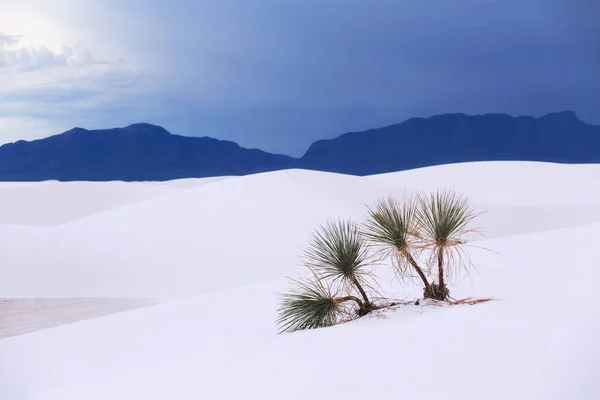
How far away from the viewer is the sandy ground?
41.3ft

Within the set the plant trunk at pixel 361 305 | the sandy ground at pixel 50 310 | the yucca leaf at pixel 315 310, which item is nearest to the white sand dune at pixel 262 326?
the yucca leaf at pixel 315 310

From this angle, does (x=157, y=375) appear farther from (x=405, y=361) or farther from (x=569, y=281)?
(x=569, y=281)

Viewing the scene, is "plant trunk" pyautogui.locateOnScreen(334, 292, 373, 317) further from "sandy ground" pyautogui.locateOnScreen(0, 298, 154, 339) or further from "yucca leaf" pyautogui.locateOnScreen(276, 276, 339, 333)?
"sandy ground" pyautogui.locateOnScreen(0, 298, 154, 339)

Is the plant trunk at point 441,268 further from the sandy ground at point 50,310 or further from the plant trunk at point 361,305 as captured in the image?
the sandy ground at point 50,310

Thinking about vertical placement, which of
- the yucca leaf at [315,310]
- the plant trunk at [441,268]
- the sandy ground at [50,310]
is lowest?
the sandy ground at [50,310]

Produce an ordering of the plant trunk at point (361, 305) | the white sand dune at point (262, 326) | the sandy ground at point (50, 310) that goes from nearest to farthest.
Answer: the white sand dune at point (262, 326)
the plant trunk at point (361, 305)
the sandy ground at point (50, 310)

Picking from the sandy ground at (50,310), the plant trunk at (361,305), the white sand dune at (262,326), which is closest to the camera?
the white sand dune at (262,326)

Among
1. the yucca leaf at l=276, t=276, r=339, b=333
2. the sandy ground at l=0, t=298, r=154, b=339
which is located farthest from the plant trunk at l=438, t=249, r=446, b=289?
the sandy ground at l=0, t=298, r=154, b=339

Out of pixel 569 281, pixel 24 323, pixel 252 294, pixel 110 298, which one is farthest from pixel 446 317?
pixel 110 298

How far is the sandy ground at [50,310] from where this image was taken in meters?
12.6

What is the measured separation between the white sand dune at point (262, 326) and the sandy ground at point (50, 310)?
908mm

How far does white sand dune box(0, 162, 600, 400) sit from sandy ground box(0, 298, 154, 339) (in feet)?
2.98

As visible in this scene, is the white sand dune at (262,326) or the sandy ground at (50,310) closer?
the white sand dune at (262,326)

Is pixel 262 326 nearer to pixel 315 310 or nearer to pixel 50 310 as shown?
pixel 315 310
